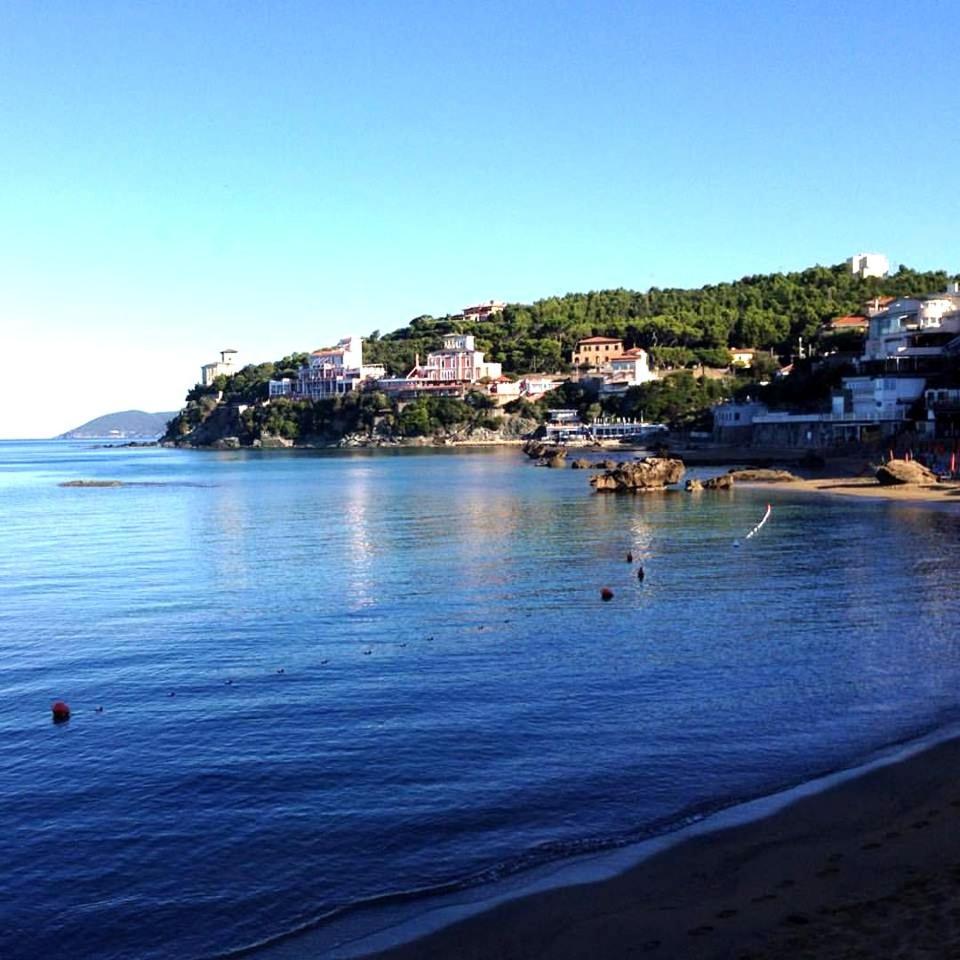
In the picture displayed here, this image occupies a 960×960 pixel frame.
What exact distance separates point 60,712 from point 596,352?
176 metres

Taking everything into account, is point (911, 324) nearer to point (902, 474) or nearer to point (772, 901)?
point (902, 474)

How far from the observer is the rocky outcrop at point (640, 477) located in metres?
63.1

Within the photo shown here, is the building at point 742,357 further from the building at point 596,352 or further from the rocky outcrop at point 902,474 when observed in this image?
the rocky outcrop at point 902,474

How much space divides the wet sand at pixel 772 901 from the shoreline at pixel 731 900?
17 mm

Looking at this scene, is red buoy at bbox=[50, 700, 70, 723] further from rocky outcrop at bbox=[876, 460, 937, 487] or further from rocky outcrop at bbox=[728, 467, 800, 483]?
rocky outcrop at bbox=[728, 467, 800, 483]

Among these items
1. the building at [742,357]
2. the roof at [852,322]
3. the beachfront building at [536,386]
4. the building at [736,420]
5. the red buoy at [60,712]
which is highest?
the roof at [852,322]

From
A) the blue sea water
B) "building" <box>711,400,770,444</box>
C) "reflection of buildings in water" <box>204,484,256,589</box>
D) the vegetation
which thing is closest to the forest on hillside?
the vegetation

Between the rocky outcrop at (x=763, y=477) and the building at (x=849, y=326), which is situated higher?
the building at (x=849, y=326)

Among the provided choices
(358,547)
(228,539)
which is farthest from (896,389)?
(228,539)

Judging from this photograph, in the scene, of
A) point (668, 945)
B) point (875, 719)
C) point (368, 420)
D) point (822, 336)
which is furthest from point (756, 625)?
point (368, 420)

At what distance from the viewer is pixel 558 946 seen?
838cm

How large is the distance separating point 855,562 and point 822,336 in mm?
104675

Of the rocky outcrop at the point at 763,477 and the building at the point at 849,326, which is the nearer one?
the rocky outcrop at the point at 763,477

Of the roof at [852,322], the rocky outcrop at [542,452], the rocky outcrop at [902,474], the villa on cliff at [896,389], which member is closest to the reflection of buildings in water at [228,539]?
the rocky outcrop at [902,474]
